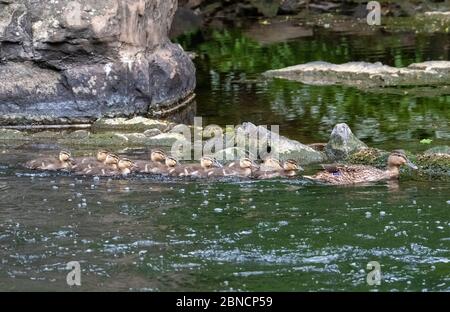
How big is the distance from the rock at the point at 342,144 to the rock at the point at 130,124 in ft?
10.5

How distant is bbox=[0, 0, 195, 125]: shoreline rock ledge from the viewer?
56.7ft

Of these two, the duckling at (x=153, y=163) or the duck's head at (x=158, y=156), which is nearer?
the duckling at (x=153, y=163)

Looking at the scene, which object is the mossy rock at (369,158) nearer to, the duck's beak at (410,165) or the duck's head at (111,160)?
the duck's beak at (410,165)

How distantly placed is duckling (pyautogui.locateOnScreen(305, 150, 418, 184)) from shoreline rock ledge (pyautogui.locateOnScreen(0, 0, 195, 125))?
5422 mm

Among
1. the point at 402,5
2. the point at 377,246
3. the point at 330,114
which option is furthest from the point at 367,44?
the point at 377,246

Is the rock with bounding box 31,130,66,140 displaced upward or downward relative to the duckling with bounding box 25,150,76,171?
downward

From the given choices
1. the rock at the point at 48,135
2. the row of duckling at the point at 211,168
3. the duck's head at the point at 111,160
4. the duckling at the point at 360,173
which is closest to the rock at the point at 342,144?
the row of duckling at the point at 211,168

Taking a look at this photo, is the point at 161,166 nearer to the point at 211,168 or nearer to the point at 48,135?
the point at 211,168

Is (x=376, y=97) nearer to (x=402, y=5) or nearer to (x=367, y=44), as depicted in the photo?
(x=367, y=44)

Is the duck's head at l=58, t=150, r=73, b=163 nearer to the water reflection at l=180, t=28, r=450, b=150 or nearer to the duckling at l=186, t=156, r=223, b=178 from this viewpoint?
the duckling at l=186, t=156, r=223, b=178

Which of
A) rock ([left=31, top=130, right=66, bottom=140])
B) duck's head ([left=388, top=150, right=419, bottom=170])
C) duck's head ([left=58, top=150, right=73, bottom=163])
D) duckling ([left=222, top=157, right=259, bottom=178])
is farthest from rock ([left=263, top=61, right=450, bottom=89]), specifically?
duck's head ([left=58, top=150, right=73, bottom=163])

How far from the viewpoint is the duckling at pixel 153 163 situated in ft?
44.9

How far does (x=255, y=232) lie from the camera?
1087cm
